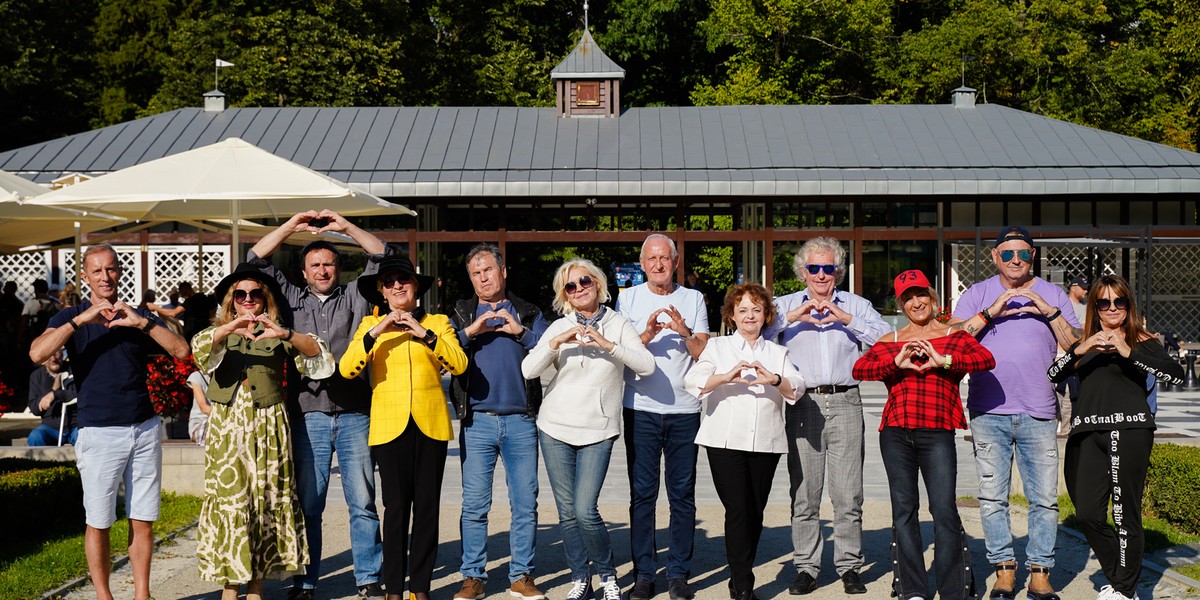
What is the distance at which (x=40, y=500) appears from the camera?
23.6 ft

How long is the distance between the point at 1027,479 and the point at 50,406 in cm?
810

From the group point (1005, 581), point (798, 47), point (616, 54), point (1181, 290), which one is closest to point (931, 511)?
point (1005, 581)

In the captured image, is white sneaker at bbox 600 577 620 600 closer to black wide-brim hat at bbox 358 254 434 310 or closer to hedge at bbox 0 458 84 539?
black wide-brim hat at bbox 358 254 434 310

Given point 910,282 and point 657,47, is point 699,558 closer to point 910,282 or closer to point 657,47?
point 910,282

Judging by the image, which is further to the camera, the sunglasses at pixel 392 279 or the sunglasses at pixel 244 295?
the sunglasses at pixel 392 279

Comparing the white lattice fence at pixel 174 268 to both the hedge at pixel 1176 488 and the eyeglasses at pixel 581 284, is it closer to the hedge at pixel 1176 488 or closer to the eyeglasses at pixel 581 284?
the eyeglasses at pixel 581 284

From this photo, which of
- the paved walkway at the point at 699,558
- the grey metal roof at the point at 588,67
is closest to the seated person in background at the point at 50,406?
the paved walkway at the point at 699,558

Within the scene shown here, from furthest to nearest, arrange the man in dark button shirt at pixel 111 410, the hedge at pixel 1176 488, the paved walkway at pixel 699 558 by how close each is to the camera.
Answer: the hedge at pixel 1176 488 < the paved walkway at pixel 699 558 < the man in dark button shirt at pixel 111 410

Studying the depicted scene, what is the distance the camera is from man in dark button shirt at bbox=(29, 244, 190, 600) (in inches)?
212

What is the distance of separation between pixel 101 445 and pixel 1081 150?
17.9 metres

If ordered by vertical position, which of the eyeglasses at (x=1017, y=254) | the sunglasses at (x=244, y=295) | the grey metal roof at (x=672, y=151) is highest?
the grey metal roof at (x=672, y=151)

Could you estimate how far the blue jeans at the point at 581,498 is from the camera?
18.8ft

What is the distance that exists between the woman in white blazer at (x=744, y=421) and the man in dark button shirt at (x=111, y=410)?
2.56 m

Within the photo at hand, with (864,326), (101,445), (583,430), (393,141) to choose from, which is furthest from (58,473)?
(393,141)
